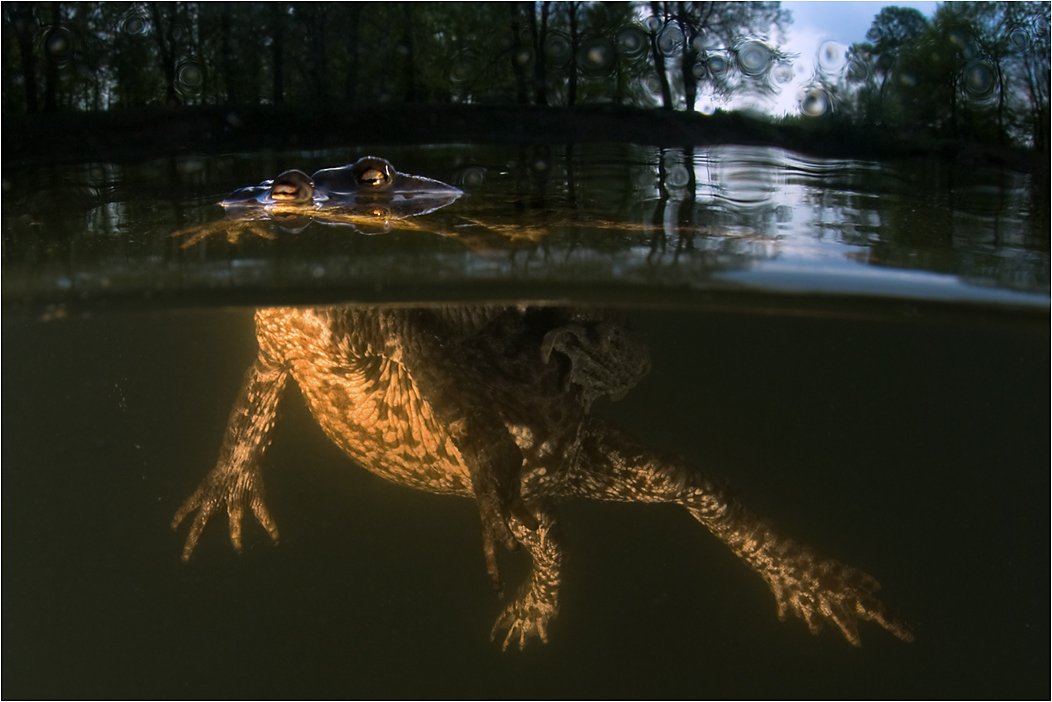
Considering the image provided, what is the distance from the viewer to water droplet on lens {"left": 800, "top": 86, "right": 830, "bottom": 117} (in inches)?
289

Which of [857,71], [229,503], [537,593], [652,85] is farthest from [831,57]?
[229,503]

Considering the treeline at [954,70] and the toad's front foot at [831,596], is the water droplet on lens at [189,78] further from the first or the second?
the toad's front foot at [831,596]

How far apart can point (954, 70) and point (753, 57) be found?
4.22ft

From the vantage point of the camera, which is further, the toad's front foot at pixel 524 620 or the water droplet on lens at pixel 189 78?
the water droplet on lens at pixel 189 78

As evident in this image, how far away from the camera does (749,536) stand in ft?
18.5

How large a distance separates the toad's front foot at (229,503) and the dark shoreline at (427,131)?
241cm

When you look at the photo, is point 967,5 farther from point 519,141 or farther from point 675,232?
point 675,232

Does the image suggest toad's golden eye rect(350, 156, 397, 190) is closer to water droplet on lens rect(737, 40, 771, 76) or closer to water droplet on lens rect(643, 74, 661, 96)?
water droplet on lens rect(643, 74, 661, 96)

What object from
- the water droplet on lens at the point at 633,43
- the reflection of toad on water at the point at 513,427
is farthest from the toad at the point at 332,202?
the water droplet on lens at the point at 633,43

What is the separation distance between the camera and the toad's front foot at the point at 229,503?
5742 mm

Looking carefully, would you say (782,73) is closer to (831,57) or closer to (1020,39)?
(831,57)

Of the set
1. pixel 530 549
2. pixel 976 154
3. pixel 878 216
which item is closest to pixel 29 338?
pixel 530 549

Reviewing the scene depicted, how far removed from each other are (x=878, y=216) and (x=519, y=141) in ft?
8.72

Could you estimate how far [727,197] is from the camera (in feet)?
19.3
